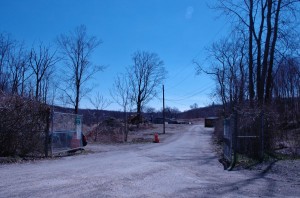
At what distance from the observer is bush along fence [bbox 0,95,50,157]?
16484 millimetres

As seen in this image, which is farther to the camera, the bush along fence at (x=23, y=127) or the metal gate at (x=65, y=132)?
the metal gate at (x=65, y=132)

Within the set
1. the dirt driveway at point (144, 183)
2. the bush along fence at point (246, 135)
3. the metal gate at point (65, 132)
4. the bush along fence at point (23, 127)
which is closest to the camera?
the dirt driveway at point (144, 183)

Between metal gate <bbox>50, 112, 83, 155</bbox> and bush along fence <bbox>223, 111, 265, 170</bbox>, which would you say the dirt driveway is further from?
metal gate <bbox>50, 112, 83, 155</bbox>

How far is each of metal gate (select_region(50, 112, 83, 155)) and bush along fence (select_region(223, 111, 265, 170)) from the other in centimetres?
863

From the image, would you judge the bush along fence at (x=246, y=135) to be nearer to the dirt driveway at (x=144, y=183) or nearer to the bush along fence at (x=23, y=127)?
the dirt driveway at (x=144, y=183)

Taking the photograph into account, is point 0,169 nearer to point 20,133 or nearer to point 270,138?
point 20,133

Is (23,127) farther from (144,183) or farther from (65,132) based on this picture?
(144,183)

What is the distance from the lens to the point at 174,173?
12.8 m

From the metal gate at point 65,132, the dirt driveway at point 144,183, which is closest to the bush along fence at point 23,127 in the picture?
the metal gate at point 65,132

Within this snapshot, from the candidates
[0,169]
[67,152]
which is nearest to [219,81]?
[67,152]

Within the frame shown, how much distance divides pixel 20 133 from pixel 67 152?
13.7ft

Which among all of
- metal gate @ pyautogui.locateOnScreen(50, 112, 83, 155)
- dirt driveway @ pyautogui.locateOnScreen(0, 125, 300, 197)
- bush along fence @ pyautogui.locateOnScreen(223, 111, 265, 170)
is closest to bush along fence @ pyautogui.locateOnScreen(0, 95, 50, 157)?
metal gate @ pyautogui.locateOnScreen(50, 112, 83, 155)

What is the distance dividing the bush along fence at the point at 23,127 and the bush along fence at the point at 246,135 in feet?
29.0

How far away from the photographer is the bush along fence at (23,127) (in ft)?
54.1
